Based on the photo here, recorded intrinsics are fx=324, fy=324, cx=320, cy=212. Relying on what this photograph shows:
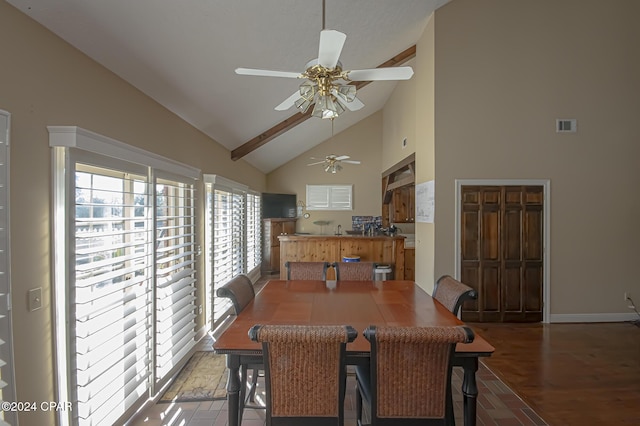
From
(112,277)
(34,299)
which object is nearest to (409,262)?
(112,277)

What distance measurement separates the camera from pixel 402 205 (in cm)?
757

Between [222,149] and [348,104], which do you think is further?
[222,149]

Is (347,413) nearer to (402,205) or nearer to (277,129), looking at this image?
(277,129)

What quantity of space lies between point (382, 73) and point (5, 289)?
2.35 meters

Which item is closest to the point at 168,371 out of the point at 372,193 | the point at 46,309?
the point at 46,309

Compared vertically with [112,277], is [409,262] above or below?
below

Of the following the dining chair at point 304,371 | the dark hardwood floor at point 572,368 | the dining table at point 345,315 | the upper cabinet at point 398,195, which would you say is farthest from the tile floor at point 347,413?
the upper cabinet at point 398,195

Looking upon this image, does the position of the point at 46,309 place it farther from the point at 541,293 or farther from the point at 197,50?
the point at 541,293

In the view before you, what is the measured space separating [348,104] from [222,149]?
2818 millimetres

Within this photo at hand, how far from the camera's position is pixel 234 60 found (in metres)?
2.99

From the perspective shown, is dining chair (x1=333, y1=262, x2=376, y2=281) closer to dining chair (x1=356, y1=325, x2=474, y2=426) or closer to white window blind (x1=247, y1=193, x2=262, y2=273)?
dining chair (x1=356, y1=325, x2=474, y2=426)

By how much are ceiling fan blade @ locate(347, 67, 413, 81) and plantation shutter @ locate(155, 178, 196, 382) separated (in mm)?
1820

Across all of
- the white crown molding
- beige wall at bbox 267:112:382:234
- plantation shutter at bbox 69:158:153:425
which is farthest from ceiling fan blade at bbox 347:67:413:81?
beige wall at bbox 267:112:382:234

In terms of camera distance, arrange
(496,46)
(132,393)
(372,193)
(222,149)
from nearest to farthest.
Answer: (132,393) → (496,46) → (222,149) → (372,193)
